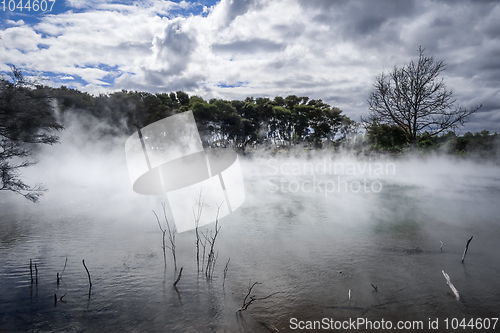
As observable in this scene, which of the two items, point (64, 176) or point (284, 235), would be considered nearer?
point (284, 235)

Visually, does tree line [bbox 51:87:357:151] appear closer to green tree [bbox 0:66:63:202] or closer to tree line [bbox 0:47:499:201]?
tree line [bbox 0:47:499:201]

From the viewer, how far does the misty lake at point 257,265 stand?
142 inches

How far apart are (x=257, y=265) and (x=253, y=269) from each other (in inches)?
6.6

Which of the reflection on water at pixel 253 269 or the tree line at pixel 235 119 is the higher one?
the tree line at pixel 235 119

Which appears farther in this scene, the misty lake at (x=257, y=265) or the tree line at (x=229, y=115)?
the tree line at (x=229, y=115)

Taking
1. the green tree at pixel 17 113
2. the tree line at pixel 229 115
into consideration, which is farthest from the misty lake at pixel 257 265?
the tree line at pixel 229 115

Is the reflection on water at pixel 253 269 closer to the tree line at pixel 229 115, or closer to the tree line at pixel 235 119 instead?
the tree line at pixel 235 119

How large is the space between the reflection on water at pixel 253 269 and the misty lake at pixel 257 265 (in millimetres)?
21

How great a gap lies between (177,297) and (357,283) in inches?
101

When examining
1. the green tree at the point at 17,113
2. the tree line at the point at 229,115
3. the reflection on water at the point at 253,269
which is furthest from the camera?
the tree line at the point at 229,115

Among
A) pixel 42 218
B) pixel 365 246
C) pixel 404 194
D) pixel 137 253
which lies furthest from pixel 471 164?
pixel 42 218

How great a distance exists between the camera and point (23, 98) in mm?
6020

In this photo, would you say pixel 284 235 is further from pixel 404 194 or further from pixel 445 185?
pixel 445 185

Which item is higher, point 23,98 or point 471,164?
point 23,98
